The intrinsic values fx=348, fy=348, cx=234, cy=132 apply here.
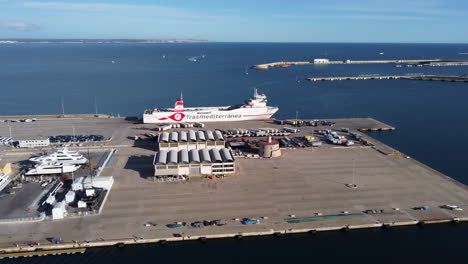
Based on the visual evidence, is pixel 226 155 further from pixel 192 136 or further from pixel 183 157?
pixel 192 136

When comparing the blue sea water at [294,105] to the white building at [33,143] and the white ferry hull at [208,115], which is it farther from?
the white building at [33,143]

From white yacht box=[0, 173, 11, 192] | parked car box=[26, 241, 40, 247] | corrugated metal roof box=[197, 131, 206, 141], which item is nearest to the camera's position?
parked car box=[26, 241, 40, 247]

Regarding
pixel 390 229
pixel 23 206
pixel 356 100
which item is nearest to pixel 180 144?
pixel 23 206

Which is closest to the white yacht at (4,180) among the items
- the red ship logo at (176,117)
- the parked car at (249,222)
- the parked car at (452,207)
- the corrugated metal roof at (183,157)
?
the corrugated metal roof at (183,157)

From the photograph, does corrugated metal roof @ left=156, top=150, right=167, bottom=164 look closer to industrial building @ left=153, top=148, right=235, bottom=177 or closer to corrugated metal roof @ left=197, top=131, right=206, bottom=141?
industrial building @ left=153, top=148, right=235, bottom=177

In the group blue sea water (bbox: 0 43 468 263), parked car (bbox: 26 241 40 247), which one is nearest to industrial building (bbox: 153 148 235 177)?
blue sea water (bbox: 0 43 468 263)

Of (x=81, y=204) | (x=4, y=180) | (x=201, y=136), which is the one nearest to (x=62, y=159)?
(x=4, y=180)

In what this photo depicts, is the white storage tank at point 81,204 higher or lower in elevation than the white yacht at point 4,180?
lower
